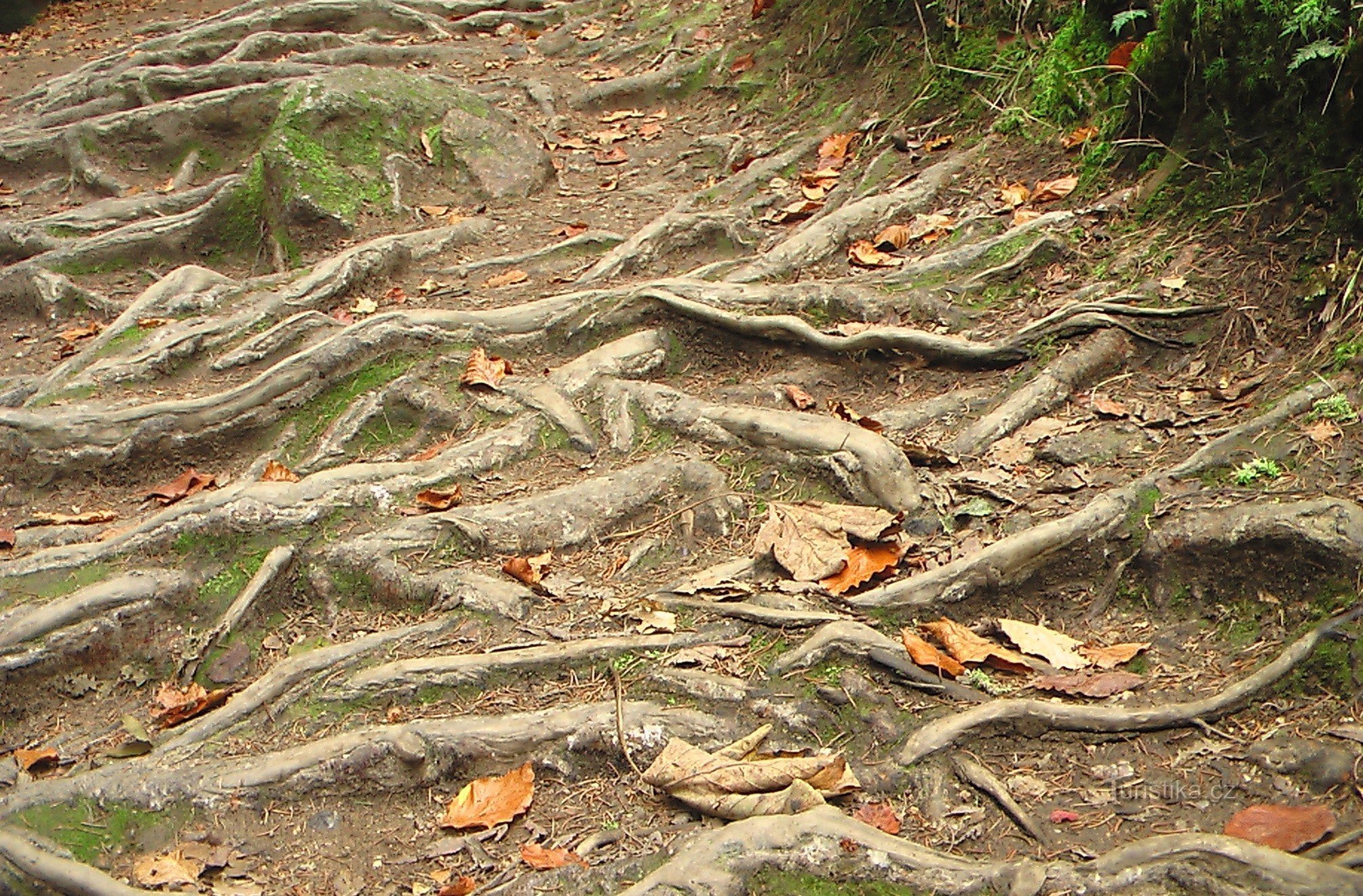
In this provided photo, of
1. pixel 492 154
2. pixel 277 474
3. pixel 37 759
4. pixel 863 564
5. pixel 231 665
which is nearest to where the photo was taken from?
pixel 863 564

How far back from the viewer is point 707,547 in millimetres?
3949

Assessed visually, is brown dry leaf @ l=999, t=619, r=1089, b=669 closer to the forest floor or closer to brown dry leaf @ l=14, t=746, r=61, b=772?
the forest floor

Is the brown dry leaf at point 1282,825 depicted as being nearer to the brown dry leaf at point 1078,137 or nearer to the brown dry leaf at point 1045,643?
the brown dry leaf at point 1045,643

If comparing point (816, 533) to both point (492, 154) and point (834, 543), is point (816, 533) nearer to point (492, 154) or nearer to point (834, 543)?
point (834, 543)

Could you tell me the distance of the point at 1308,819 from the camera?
2.62m

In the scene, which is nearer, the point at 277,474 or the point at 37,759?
the point at 37,759

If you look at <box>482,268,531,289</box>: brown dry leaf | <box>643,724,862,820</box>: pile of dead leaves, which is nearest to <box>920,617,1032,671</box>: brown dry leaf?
<box>643,724,862,820</box>: pile of dead leaves

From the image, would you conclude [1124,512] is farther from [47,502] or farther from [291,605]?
[47,502]

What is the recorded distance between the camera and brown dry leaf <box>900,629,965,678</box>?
3.24 m

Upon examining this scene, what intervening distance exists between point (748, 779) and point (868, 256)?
307 centimetres

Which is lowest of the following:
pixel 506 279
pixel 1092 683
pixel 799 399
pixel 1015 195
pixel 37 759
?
pixel 37 759

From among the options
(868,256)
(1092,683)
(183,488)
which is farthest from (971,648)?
(183,488)

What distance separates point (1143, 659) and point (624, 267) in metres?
3.28

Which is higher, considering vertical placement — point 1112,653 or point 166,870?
point 1112,653
